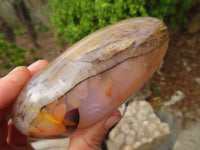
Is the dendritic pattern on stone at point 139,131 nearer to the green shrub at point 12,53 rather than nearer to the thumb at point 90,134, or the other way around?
the thumb at point 90,134

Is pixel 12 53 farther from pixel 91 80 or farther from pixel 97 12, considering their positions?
pixel 91 80

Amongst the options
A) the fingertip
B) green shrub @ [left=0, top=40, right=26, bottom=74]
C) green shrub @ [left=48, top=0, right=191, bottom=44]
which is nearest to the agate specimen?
the fingertip

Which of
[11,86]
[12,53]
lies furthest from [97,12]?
[11,86]

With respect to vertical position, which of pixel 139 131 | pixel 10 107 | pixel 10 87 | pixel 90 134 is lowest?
pixel 139 131

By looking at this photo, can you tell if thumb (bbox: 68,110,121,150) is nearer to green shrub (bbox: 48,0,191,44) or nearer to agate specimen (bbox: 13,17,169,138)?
agate specimen (bbox: 13,17,169,138)

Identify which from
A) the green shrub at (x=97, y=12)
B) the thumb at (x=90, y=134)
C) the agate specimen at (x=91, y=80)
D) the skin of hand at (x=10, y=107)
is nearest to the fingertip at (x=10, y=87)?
the skin of hand at (x=10, y=107)

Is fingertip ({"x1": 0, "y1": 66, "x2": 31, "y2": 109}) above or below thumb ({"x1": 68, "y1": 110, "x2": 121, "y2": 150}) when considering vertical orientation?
above

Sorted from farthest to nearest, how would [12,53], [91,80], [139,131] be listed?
[12,53], [139,131], [91,80]
